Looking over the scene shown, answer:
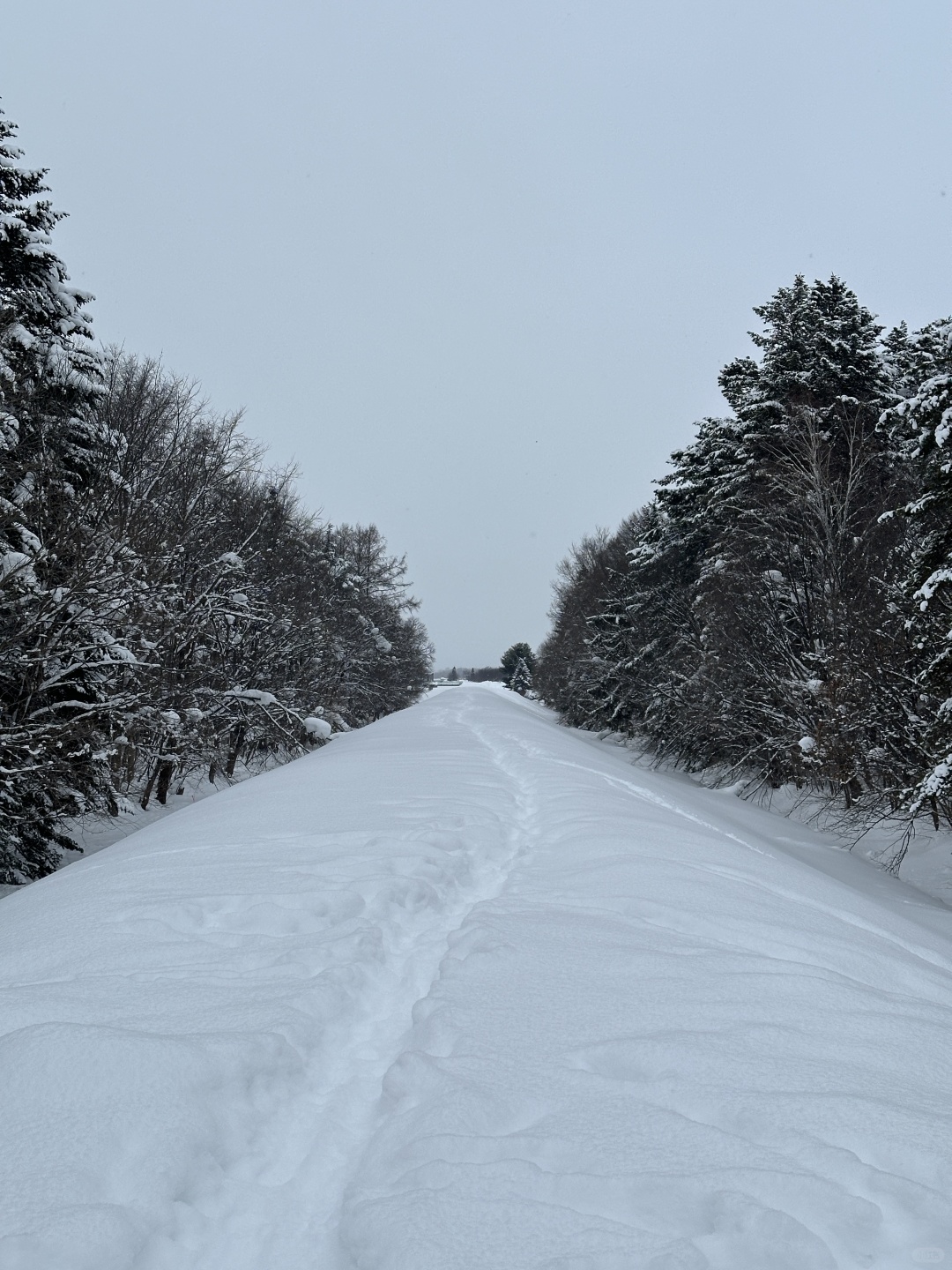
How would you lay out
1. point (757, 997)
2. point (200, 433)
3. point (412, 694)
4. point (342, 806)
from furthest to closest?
point (412, 694) → point (200, 433) → point (342, 806) → point (757, 997)

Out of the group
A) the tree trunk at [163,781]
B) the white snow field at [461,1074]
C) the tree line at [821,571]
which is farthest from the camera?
the tree trunk at [163,781]

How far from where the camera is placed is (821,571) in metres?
13.2

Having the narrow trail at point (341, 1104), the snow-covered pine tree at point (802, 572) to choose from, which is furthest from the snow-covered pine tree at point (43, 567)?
the snow-covered pine tree at point (802, 572)

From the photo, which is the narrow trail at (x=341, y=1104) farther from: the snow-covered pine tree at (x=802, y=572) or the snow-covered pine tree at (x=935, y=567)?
the snow-covered pine tree at (x=802, y=572)

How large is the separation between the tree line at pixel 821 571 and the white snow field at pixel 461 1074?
4857mm

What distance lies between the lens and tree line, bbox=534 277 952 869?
Answer: 26.8 ft

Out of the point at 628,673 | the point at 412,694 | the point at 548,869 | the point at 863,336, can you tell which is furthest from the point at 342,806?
the point at 412,694

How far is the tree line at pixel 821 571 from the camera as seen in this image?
8172 mm

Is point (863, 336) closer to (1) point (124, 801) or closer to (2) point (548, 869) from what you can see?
(2) point (548, 869)

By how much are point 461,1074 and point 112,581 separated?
7.95 meters

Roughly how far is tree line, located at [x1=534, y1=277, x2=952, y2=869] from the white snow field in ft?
15.9

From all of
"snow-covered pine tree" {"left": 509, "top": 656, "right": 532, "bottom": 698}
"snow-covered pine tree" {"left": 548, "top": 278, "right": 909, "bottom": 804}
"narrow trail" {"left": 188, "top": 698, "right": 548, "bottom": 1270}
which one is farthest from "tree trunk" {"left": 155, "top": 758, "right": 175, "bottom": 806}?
"snow-covered pine tree" {"left": 509, "top": 656, "right": 532, "bottom": 698}

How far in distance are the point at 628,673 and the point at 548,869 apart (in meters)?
22.0

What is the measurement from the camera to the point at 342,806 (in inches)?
248
